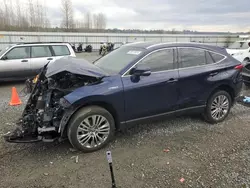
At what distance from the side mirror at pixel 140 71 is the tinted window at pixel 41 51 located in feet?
18.9

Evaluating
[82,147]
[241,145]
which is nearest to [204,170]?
[241,145]

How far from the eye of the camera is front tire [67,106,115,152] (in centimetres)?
319

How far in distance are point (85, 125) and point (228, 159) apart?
2.29 m

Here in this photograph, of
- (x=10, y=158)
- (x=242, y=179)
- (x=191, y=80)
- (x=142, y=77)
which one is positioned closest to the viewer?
(x=242, y=179)

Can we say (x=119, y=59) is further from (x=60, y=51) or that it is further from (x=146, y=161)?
(x=60, y=51)

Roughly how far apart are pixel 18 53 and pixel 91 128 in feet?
19.8

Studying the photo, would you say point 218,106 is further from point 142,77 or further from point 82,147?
point 82,147

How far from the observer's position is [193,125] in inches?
175

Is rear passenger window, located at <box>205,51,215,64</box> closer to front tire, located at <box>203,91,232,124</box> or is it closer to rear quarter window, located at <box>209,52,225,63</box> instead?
rear quarter window, located at <box>209,52,225,63</box>

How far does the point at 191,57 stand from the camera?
4.11 meters

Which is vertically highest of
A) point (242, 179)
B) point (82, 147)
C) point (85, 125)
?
point (85, 125)

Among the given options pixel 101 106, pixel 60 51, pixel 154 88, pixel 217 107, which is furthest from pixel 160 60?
pixel 60 51

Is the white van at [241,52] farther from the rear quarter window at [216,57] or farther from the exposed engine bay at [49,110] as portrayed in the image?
the exposed engine bay at [49,110]

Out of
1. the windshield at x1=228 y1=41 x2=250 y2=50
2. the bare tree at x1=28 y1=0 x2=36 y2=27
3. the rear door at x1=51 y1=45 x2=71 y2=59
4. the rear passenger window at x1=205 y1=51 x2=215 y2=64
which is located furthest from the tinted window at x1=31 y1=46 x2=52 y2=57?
the bare tree at x1=28 y1=0 x2=36 y2=27
